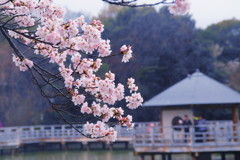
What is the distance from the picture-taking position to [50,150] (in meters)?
25.6

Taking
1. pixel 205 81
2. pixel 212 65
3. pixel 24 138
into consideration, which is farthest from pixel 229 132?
pixel 212 65

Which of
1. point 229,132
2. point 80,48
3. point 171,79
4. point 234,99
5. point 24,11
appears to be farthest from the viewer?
point 171,79

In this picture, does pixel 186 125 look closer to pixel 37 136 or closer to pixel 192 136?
pixel 192 136

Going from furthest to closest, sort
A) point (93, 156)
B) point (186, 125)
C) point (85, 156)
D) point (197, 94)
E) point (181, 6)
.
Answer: point (85, 156) < point (93, 156) < point (197, 94) < point (186, 125) < point (181, 6)

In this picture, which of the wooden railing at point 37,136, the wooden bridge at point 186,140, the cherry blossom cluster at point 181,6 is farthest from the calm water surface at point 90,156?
the cherry blossom cluster at point 181,6

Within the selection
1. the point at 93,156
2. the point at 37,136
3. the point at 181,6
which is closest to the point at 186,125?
the point at 93,156

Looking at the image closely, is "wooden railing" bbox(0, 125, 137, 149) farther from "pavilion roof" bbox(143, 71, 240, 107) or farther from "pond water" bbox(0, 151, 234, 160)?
"pavilion roof" bbox(143, 71, 240, 107)

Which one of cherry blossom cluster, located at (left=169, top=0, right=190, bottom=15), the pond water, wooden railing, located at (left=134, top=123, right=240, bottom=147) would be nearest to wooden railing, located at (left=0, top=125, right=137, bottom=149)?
the pond water

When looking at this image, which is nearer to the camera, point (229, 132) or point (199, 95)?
point (229, 132)

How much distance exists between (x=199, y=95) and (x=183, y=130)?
57.6 inches

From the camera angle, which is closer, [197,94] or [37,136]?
[197,94]

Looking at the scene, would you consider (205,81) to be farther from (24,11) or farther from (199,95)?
(24,11)

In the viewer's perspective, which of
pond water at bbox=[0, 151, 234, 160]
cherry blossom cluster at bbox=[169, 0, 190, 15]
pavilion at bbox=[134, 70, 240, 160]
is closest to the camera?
cherry blossom cluster at bbox=[169, 0, 190, 15]

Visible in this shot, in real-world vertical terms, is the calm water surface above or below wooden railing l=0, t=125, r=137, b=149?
below
